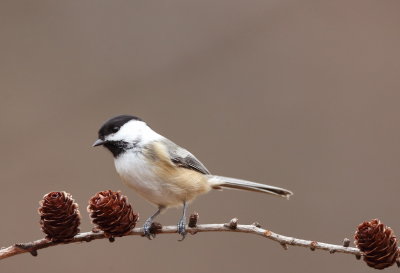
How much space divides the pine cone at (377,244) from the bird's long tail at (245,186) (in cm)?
61

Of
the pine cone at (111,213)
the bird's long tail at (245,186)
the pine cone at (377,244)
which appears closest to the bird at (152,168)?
the bird's long tail at (245,186)

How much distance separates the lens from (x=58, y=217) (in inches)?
40.4

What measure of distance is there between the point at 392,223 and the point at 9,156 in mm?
1624

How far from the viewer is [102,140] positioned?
1.62 m

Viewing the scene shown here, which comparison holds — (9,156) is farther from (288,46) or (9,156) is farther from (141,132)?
(288,46)

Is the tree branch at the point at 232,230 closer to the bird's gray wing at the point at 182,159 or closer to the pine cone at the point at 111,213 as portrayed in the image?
the pine cone at the point at 111,213

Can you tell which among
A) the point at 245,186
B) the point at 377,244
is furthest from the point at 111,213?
the point at 245,186

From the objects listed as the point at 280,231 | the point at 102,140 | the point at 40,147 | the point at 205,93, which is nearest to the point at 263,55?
the point at 205,93

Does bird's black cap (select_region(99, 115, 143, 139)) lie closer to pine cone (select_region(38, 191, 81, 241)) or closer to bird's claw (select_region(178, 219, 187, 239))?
bird's claw (select_region(178, 219, 187, 239))

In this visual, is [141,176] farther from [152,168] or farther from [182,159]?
[182,159]

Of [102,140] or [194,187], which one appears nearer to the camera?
[102,140]

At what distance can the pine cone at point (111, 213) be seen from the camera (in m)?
1.07

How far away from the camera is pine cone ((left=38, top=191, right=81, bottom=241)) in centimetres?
103

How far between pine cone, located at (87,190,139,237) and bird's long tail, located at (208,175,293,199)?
0.61 m
